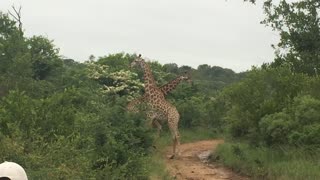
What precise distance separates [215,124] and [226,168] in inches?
396

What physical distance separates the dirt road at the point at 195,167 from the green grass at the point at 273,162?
0.31 meters

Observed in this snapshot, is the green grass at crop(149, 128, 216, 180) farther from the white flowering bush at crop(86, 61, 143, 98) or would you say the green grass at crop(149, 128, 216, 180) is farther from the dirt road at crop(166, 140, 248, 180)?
the white flowering bush at crop(86, 61, 143, 98)

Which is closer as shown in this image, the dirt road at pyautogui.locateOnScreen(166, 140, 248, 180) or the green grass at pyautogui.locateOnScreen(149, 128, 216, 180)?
the green grass at pyautogui.locateOnScreen(149, 128, 216, 180)

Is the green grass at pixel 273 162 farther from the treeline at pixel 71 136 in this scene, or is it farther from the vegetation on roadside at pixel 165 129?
the treeline at pixel 71 136

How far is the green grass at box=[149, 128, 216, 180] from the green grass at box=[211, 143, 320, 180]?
1908mm

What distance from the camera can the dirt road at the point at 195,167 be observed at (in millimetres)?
12703

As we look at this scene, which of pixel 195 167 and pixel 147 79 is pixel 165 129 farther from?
pixel 195 167

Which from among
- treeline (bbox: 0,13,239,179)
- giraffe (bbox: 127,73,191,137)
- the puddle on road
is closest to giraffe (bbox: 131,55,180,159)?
giraffe (bbox: 127,73,191,137)

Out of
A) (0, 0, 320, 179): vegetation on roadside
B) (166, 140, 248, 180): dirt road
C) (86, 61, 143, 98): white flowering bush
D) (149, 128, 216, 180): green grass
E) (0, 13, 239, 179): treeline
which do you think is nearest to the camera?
(0, 13, 239, 179): treeline

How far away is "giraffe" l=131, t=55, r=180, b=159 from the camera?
1608 centimetres

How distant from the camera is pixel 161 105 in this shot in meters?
16.6

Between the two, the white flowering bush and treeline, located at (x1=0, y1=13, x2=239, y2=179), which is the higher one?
the white flowering bush

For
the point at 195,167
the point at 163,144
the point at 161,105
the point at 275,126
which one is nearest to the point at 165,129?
the point at 163,144

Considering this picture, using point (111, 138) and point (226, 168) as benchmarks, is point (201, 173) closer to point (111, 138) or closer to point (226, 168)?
point (226, 168)
